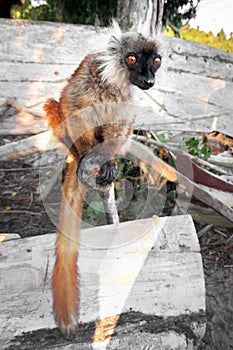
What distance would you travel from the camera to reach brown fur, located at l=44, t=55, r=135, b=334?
1.93m

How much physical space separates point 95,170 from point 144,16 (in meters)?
1.73

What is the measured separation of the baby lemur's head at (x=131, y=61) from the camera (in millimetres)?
2002

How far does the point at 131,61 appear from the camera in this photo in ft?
6.77

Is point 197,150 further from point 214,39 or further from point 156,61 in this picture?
point 156,61

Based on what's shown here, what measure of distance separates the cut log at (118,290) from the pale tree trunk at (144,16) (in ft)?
5.95

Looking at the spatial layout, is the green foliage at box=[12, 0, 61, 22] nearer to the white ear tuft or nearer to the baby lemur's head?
the white ear tuft

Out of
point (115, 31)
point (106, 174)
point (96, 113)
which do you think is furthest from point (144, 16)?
point (106, 174)

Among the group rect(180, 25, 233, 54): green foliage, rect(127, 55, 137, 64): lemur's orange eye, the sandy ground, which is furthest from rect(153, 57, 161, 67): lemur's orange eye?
rect(180, 25, 233, 54): green foliage

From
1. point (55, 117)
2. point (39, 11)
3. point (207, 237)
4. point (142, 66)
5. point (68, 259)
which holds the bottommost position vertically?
point (207, 237)

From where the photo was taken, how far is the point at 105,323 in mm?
1799

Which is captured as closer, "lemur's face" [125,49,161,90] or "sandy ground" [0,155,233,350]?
"lemur's face" [125,49,161,90]

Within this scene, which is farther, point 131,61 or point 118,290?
point 131,61

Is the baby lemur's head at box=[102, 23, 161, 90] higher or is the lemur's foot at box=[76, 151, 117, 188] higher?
the baby lemur's head at box=[102, 23, 161, 90]

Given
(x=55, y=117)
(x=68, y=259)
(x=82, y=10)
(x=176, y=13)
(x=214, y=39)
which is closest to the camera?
(x=68, y=259)
